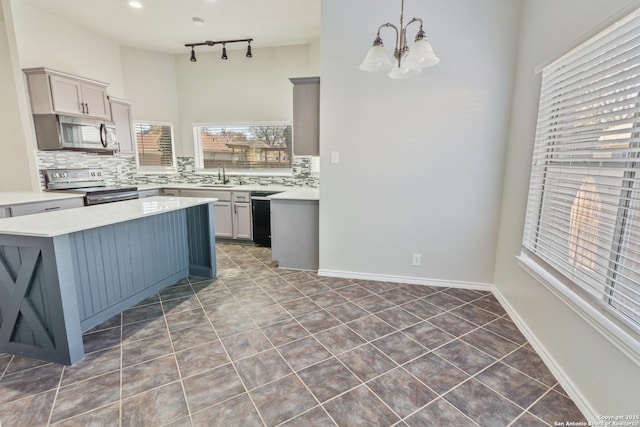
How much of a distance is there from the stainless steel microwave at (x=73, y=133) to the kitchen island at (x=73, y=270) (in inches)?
73.1

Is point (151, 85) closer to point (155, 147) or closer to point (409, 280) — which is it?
point (155, 147)

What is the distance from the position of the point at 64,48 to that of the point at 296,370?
4.90 m

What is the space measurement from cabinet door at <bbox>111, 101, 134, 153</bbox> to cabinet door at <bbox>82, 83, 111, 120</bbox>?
146mm

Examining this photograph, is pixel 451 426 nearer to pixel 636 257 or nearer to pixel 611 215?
pixel 636 257

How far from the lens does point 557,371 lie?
176 cm

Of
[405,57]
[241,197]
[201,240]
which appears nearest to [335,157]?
[405,57]

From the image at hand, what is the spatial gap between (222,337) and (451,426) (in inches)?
61.1

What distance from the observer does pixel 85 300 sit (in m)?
2.15

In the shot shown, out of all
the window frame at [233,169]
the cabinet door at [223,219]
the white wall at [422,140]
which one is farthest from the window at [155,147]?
the white wall at [422,140]

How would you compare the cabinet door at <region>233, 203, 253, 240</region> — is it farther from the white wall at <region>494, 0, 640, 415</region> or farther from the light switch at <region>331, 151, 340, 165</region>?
the white wall at <region>494, 0, 640, 415</region>

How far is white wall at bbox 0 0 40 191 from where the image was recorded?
3.34 m

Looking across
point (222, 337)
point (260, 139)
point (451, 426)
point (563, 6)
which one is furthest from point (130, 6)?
point (451, 426)

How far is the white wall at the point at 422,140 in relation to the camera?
2629 mm

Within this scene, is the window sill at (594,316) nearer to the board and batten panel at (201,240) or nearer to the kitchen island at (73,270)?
the kitchen island at (73,270)
